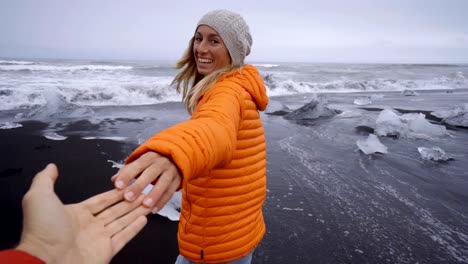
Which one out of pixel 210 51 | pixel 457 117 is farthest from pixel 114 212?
pixel 457 117

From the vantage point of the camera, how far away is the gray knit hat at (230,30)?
1756mm

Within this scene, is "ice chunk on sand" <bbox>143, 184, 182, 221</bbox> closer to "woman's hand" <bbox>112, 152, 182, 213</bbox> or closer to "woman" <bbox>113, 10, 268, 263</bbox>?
"woman" <bbox>113, 10, 268, 263</bbox>

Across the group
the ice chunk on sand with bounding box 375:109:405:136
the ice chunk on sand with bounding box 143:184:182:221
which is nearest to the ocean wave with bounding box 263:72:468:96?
the ice chunk on sand with bounding box 375:109:405:136

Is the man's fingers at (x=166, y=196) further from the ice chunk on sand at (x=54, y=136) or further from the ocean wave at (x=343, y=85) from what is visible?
the ocean wave at (x=343, y=85)

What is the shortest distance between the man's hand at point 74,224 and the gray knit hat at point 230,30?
104 centimetres

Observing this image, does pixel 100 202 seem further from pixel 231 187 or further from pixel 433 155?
pixel 433 155

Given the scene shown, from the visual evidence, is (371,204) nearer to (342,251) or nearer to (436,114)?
(342,251)

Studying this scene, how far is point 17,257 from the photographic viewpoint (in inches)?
30.7

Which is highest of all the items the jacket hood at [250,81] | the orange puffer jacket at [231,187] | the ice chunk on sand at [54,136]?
the jacket hood at [250,81]

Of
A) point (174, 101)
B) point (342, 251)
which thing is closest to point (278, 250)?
point (342, 251)

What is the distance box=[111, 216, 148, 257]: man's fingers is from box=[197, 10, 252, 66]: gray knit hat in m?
1.04

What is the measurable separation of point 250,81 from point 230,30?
1.15 ft

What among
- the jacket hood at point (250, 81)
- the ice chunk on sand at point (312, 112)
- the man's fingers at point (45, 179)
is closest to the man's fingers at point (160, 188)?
the man's fingers at point (45, 179)

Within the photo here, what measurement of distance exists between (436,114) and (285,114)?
5.44 meters
